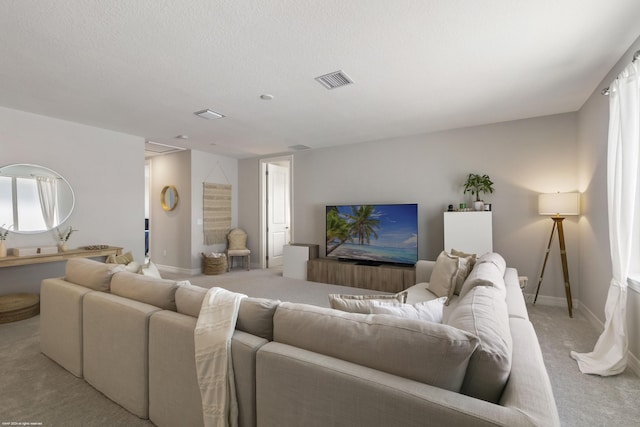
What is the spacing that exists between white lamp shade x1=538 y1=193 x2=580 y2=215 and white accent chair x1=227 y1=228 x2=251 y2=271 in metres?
5.18

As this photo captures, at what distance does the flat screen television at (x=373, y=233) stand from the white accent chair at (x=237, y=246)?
1950 millimetres

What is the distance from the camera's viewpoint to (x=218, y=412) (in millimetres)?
1350

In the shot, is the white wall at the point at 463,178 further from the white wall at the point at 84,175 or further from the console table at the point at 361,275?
the white wall at the point at 84,175

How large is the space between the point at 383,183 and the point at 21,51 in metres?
4.58

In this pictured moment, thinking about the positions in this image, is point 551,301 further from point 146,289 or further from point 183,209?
A: point 183,209

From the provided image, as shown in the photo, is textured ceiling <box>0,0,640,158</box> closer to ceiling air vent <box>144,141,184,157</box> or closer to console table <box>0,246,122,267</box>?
ceiling air vent <box>144,141,184,157</box>

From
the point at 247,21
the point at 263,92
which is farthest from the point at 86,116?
the point at 247,21

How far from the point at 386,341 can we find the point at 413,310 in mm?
314

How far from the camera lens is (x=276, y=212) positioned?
704 centimetres

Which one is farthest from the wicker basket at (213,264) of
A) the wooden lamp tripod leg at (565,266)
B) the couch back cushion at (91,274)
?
the wooden lamp tripod leg at (565,266)

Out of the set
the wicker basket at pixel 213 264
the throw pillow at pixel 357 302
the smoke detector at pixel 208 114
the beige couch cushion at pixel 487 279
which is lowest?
the wicker basket at pixel 213 264

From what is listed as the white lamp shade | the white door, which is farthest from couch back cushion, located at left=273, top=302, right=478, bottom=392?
the white door

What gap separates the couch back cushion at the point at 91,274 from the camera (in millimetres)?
2230

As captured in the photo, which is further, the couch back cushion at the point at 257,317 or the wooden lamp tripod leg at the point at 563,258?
the wooden lamp tripod leg at the point at 563,258
